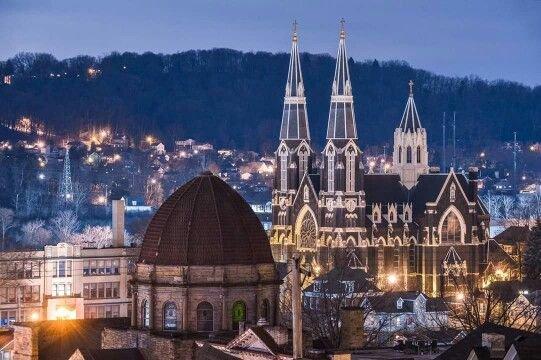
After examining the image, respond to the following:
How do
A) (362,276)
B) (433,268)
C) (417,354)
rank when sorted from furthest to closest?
(433,268) < (362,276) < (417,354)

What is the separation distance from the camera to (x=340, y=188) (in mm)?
175125

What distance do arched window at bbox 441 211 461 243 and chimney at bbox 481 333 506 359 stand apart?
12211cm

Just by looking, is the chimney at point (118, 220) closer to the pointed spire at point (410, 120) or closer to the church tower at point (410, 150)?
the church tower at point (410, 150)

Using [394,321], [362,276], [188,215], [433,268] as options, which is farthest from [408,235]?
[188,215]

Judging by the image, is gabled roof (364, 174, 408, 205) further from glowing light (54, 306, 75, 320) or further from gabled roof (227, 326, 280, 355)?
gabled roof (227, 326, 280, 355)

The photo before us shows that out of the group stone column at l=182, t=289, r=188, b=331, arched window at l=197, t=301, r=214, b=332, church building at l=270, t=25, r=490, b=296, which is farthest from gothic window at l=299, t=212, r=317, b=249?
stone column at l=182, t=289, r=188, b=331

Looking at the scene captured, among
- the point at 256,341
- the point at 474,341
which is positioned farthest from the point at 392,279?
the point at 474,341

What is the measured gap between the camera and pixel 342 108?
582ft

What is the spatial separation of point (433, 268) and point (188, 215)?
98487 millimetres

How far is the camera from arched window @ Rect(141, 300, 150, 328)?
246ft

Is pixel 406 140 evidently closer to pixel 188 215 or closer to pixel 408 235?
pixel 408 235

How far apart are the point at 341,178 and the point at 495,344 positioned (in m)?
122

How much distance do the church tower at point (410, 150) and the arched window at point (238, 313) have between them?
10537cm

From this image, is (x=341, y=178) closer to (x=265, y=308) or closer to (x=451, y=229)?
(x=451, y=229)
